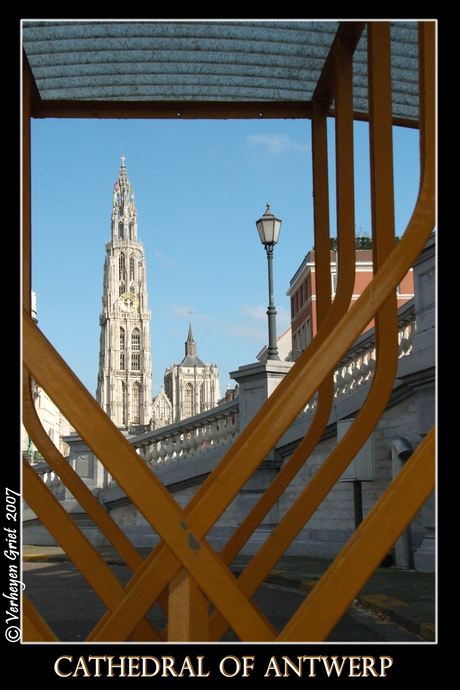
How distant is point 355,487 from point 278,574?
5.50ft

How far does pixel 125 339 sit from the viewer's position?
13575 centimetres

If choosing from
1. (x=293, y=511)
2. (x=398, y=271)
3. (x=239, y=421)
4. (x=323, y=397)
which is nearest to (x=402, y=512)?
(x=398, y=271)

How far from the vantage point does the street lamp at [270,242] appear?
1288cm

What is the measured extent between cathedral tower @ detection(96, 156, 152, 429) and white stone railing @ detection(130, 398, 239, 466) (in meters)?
116

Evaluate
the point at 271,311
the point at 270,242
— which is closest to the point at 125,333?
the point at 271,311

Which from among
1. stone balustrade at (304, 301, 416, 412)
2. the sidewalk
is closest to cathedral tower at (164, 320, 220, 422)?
stone balustrade at (304, 301, 416, 412)

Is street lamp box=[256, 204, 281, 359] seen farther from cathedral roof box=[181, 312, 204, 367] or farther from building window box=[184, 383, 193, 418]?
cathedral roof box=[181, 312, 204, 367]

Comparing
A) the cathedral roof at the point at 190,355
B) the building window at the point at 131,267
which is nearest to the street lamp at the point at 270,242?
the building window at the point at 131,267

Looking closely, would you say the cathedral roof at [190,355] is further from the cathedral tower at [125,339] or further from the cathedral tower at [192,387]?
the cathedral tower at [125,339]

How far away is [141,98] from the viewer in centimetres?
517

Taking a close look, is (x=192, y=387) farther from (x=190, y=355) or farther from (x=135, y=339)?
(x=135, y=339)

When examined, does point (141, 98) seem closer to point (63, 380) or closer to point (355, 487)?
point (63, 380)

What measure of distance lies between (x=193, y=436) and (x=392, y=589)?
7744 mm

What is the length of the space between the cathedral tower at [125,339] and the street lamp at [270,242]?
11977cm
